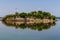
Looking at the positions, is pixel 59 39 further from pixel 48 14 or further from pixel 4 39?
pixel 48 14

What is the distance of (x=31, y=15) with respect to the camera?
5981 cm

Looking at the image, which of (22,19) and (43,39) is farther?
(22,19)

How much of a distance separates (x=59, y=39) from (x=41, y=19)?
42.8 m

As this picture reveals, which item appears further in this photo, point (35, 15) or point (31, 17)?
point (35, 15)

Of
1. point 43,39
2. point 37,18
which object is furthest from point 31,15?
point 43,39

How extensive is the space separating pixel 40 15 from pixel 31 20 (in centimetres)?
327

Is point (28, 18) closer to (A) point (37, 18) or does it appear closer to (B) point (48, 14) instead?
(A) point (37, 18)

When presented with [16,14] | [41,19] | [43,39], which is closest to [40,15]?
[41,19]

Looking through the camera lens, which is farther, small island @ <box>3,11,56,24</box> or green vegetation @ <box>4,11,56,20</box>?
green vegetation @ <box>4,11,56,20</box>

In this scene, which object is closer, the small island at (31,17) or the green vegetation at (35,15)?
the small island at (31,17)

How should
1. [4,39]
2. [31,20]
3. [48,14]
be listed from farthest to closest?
[48,14]
[31,20]
[4,39]

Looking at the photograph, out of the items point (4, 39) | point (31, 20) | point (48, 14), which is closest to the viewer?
point (4, 39)

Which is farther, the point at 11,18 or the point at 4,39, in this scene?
the point at 11,18

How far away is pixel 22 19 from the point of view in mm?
58844
